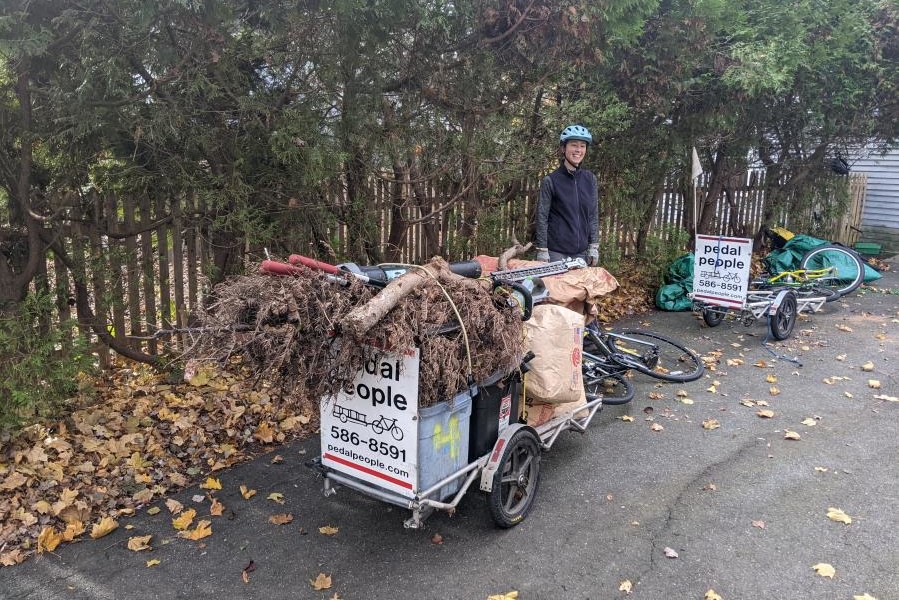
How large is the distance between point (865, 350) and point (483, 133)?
4.94 metres

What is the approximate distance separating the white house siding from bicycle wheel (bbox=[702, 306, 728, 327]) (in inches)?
360

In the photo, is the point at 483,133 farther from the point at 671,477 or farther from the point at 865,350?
the point at 865,350

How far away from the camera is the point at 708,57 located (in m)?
7.77

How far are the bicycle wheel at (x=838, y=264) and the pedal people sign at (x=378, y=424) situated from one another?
28.5 ft

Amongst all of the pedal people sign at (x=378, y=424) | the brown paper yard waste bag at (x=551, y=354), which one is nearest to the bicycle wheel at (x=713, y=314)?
the brown paper yard waste bag at (x=551, y=354)

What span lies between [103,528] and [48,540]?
25cm

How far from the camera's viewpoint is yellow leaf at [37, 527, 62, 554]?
3.26 metres

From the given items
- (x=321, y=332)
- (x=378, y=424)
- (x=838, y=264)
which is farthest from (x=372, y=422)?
(x=838, y=264)

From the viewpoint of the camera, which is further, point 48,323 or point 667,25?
point 667,25

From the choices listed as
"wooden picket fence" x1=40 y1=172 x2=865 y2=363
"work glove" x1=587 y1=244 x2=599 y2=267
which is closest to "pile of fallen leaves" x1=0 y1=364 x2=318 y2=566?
"wooden picket fence" x1=40 y1=172 x2=865 y2=363

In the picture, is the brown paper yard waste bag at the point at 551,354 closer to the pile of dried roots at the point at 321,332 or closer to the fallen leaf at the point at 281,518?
the pile of dried roots at the point at 321,332

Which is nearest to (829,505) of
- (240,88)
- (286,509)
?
(286,509)

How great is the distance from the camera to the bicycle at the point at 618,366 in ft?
16.9

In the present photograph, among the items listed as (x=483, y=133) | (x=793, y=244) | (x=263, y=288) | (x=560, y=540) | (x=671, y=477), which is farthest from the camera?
(x=793, y=244)
